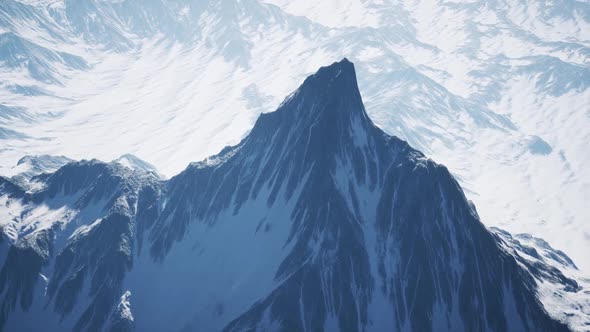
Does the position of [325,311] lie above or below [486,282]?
below

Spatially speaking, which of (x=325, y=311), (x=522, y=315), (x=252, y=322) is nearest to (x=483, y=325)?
(x=522, y=315)

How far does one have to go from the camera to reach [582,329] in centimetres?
19525

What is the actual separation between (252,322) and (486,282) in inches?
2726

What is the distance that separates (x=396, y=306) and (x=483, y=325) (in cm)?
2485

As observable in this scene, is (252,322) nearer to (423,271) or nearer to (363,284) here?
(363,284)

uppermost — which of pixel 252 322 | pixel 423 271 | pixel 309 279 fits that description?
pixel 423 271

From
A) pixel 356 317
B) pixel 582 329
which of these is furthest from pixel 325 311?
pixel 582 329

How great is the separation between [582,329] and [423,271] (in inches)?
1889

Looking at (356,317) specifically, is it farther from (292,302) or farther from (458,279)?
(458,279)

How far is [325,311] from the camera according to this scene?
194375mm

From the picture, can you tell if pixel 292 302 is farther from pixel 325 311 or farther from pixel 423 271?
pixel 423 271

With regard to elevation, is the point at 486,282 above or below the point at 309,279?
above

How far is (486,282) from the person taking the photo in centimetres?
19875

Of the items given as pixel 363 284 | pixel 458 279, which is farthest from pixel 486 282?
pixel 363 284
